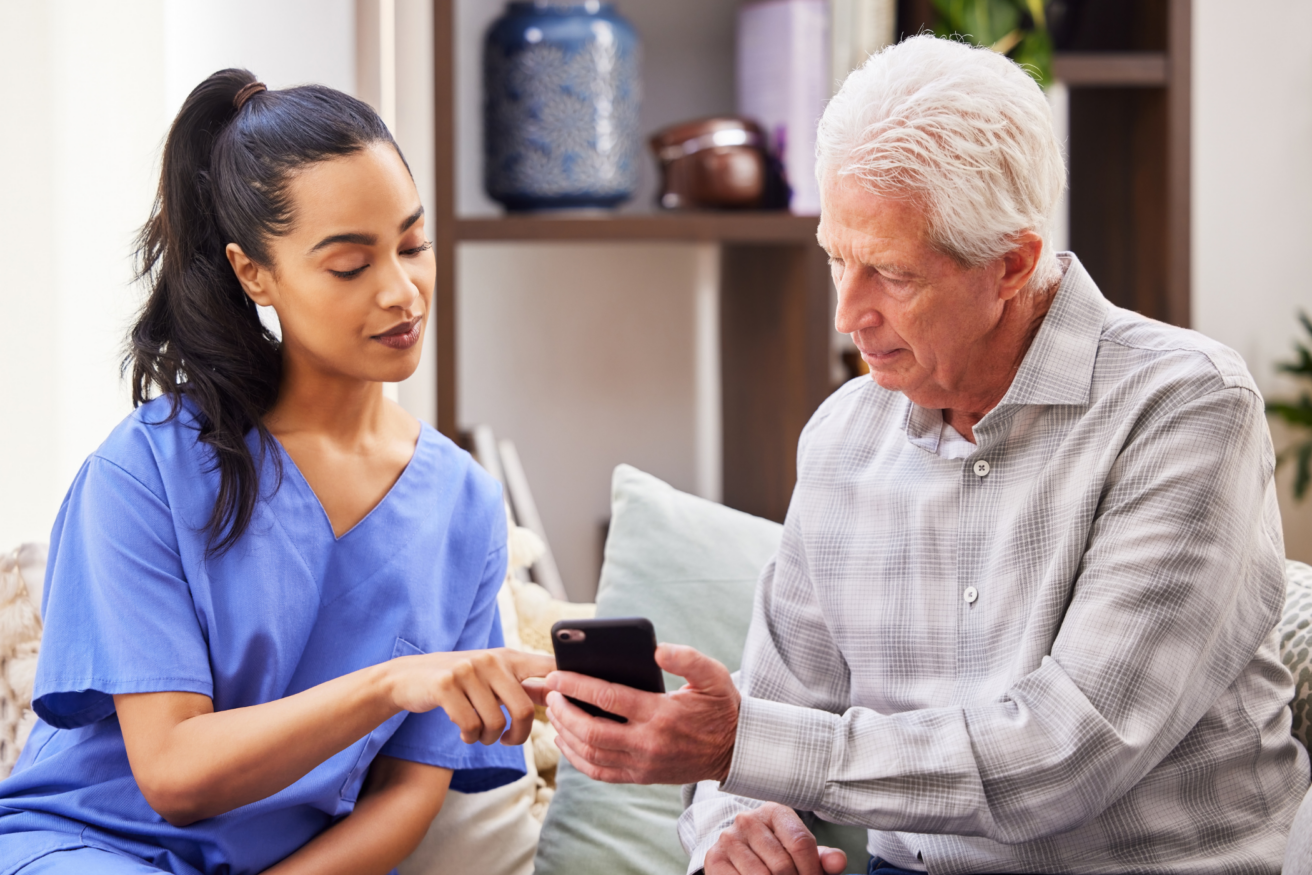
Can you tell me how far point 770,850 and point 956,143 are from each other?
66 cm

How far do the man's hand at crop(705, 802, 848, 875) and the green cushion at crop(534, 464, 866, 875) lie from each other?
0.20 meters

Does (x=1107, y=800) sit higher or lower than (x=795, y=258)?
lower

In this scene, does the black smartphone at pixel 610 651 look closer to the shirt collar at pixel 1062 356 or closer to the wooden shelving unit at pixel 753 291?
the shirt collar at pixel 1062 356

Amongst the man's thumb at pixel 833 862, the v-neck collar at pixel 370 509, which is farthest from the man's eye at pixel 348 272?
the man's thumb at pixel 833 862

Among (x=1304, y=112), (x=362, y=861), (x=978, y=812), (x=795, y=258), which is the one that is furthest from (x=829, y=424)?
(x=1304, y=112)

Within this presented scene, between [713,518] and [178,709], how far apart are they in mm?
726

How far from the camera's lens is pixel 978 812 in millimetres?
931

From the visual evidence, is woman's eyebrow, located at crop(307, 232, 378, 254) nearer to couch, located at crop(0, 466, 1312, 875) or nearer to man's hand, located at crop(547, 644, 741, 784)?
man's hand, located at crop(547, 644, 741, 784)

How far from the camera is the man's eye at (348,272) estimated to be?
1.04 metres

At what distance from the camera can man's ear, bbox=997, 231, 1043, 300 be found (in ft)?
3.46

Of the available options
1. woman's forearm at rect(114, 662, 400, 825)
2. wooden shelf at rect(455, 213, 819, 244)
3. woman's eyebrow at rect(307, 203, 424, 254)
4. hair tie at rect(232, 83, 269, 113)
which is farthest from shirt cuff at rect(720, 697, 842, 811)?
wooden shelf at rect(455, 213, 819, 244)

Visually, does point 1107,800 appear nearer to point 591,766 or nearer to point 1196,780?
point 1196,780

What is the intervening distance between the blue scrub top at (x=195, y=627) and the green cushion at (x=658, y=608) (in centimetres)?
21

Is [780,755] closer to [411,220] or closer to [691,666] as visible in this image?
[691,666]
